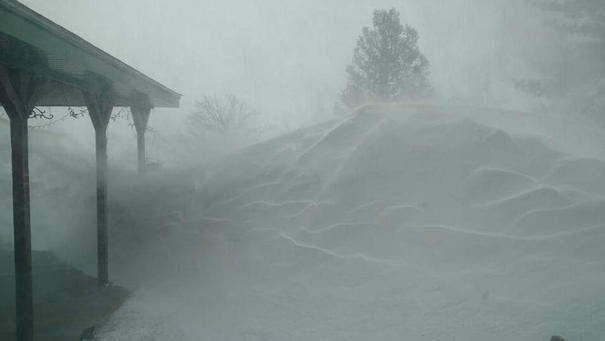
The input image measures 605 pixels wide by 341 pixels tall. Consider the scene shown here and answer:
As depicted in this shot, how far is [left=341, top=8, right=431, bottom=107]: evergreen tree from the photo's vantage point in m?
17.5

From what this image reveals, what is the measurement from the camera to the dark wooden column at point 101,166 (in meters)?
6.24

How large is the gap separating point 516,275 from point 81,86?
6169 mm

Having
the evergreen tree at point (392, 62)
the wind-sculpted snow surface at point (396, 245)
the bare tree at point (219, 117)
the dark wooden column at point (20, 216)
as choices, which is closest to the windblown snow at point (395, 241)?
the wind-sculpted snow surface at point (396, 245)

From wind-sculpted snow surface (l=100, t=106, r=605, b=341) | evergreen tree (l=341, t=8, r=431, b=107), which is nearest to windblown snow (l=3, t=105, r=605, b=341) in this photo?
wind-sculpted snow surface (l=100, t=106, r=605, b=341)

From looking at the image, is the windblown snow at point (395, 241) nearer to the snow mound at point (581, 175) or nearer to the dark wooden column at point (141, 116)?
the snow mound at point (581, 175)

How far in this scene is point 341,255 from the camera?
18.6ft

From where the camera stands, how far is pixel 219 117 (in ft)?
72.2

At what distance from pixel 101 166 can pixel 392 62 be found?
14.2 metres

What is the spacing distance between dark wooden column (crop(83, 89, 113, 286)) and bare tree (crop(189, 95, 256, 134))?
15.0 m

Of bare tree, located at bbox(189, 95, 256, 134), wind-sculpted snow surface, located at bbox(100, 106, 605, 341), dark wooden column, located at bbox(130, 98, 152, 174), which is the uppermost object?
bare tree, located at bbox(189, 95, 256, 134)

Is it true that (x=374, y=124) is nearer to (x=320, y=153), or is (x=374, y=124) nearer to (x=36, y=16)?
(x=320, y=153)

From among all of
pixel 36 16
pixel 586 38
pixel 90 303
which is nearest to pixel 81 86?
pixel 36 16

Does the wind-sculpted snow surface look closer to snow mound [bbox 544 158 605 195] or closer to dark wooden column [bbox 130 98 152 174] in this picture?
snow mound [bbox 544 158 605 195]

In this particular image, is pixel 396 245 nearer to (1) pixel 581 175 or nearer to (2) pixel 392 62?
(1) pixel 581 175
